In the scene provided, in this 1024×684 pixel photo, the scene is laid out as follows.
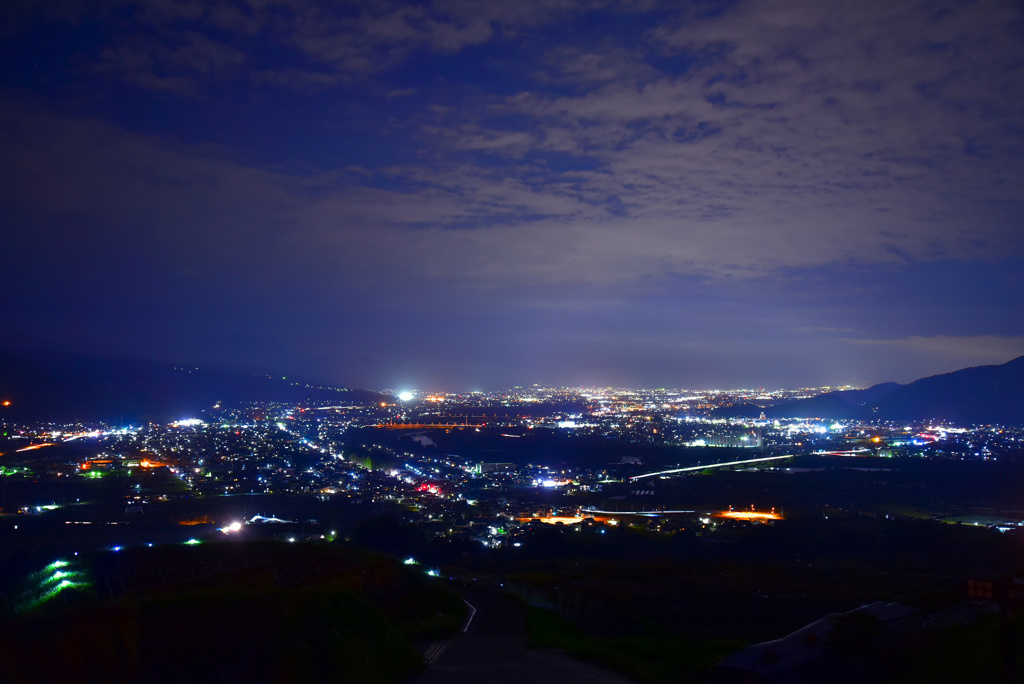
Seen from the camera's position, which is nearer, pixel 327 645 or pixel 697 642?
pixel 327 645

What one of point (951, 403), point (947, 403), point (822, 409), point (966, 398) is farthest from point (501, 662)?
point (822, 409)

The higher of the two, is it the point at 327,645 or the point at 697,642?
the point at 327,645

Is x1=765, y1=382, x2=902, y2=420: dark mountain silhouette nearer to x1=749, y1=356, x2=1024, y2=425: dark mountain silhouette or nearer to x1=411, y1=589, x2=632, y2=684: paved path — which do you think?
x1=749, y1=356, x2=1024, y2=425: dark mountain silhouette

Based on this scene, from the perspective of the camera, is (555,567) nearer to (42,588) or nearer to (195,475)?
(42,588)

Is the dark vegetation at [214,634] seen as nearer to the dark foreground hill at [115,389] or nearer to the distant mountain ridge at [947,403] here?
the dark foreground hill at [115,389]

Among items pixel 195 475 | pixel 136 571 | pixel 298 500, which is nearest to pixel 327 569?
pixel 136 571

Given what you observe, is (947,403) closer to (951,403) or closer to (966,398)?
(951,403)

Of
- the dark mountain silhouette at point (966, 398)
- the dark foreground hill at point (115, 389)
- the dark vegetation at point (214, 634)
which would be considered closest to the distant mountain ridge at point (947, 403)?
the dark mountain silhouette at point (966, 398)
